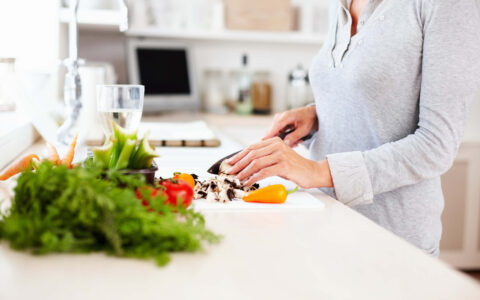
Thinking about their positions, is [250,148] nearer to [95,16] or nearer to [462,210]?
[95,16]

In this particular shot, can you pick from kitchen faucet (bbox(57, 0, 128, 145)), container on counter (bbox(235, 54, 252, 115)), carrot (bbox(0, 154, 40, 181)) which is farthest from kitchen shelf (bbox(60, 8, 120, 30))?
carrot (bbox(0, 154, 40, 181))

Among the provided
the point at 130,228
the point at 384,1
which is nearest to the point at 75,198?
the point at 130,228

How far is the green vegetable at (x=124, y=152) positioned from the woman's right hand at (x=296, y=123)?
52 centimetres

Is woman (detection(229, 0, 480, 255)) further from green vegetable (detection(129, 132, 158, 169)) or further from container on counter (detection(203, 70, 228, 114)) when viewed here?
container on counter (detection(203, 70, 228, 114))

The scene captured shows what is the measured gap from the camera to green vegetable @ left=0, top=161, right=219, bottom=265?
59 centimetres

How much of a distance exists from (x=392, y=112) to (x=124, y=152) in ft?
1.97

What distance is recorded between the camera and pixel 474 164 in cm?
266

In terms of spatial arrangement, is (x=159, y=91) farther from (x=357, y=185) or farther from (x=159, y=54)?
(x=357, y=185)

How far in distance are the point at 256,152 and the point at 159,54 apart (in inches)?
78.8

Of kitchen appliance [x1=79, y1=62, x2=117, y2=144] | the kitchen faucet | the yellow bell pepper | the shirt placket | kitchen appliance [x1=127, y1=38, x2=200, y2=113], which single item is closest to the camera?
the yellow bell pepper

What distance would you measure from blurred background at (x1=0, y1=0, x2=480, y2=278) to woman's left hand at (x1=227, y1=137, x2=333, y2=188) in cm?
144

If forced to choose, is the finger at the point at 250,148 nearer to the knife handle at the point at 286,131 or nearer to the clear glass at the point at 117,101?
the clear glass at the point at 117,101

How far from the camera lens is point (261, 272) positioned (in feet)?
1.92

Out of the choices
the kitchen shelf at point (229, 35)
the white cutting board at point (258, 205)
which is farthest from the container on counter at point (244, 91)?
the white cutting board at point (258, 205)
